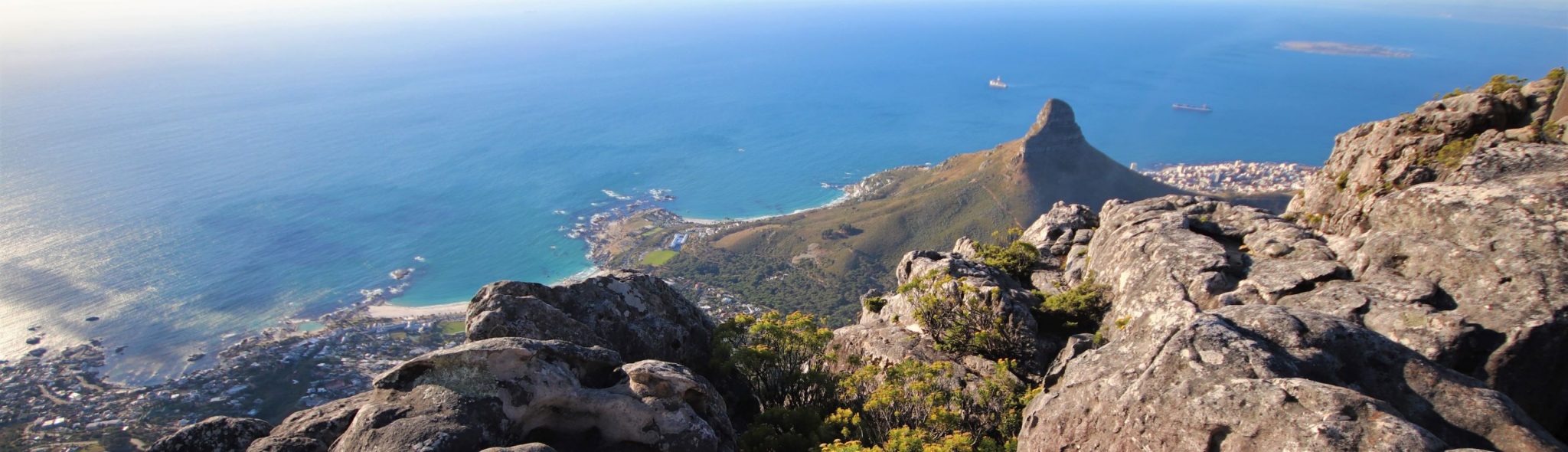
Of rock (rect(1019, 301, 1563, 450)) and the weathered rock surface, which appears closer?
rock (rect(1019, 301, 1563, 450))

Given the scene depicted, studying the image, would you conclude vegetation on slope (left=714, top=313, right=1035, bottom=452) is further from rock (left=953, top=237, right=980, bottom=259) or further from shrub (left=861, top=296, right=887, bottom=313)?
rock (left=953, top=237, right=980, bottom=259)

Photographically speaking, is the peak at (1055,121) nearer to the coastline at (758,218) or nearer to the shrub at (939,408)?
the coastline at (758,218)

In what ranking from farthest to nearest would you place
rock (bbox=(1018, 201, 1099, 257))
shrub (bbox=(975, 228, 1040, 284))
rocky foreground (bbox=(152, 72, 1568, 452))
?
rock (bbox=(1018, 201, 1099, 257)), shrub (bbox=(975, 228, 1040, 284)), rocky foreground (bbox=(152, 72, 1568, 452))

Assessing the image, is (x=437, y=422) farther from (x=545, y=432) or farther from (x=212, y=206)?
(x=212, y=206)

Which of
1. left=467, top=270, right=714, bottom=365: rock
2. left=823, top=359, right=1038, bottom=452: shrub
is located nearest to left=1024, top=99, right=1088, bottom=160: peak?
left=467, top=270, right=714, bottom=365: rock

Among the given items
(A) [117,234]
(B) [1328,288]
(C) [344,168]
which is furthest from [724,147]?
(B) [1328,288]

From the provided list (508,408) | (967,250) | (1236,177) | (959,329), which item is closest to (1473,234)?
(959,329)

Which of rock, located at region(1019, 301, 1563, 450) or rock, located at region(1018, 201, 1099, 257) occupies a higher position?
rock, located at region(1019, 301, 1563, 450)

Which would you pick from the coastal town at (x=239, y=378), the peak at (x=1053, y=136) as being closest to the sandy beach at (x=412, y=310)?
the coastal town at (x=239, y=378)

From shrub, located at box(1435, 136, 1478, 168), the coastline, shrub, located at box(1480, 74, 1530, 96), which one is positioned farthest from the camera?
the coastline
